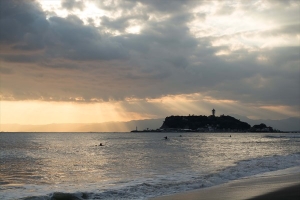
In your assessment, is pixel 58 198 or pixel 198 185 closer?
pixel 58 198

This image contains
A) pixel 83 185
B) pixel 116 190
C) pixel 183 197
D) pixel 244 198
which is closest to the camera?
pixel 244 198

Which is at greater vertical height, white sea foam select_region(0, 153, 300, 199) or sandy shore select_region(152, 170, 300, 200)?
sandy shore select_region(152, 170, 300, 200)

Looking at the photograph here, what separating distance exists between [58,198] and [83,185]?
16.8 ft

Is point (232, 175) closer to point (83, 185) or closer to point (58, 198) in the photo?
point (83, 185)

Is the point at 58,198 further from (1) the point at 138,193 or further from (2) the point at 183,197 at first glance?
(2) the point at 183,197

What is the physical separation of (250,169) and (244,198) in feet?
44.2

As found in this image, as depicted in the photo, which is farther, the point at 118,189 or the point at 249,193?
the point at 118,189

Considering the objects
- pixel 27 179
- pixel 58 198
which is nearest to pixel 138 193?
pixel 58 198

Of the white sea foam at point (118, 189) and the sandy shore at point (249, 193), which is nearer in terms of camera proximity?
the sandy shore at point (249, 193)

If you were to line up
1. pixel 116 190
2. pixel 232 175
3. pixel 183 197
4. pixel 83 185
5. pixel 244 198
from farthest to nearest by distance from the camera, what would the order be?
pixel 232 175, pixel 83 185, pixel 116 190, pixel 183 197, pixel 244 198

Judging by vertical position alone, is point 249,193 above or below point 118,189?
above

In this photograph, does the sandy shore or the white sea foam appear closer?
the sandy shore

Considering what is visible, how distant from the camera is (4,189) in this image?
20.0 m

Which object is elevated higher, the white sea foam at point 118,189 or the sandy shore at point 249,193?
the sandy shore at point 249,193
